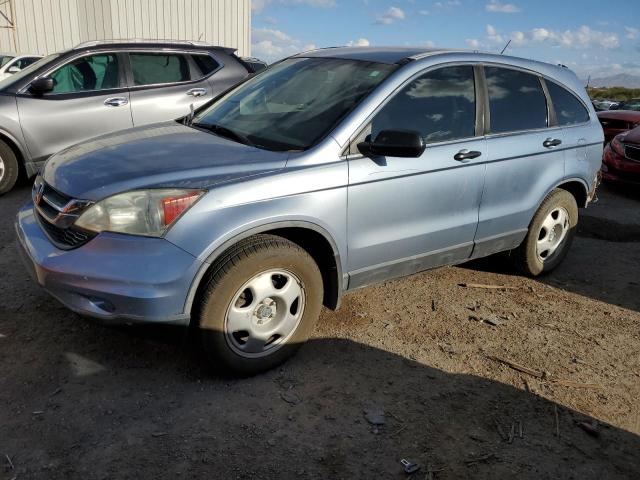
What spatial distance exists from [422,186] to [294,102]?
100cm

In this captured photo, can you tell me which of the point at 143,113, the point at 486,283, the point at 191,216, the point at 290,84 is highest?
the point at 290,84

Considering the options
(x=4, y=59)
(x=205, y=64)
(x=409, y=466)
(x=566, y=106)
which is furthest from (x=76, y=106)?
(x=4, y=59)

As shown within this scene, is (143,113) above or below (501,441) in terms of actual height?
above

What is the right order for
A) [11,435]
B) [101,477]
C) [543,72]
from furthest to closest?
[543,72]
[11,435]
[101,477]

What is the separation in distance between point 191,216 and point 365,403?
135cm

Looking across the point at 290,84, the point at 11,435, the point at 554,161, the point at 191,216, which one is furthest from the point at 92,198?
the point at 554,161

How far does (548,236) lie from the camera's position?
4750 millimetres

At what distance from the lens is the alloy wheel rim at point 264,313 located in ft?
9.62

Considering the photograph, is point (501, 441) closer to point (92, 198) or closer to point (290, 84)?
point (92, 198)

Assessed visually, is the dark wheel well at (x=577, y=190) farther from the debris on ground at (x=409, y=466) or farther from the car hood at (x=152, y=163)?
the debris on ground at (x=409, y=466)

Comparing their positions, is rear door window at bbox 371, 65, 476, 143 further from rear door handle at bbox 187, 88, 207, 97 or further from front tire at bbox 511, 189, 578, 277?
rear door handle at bbox 187, 88, 207, 97

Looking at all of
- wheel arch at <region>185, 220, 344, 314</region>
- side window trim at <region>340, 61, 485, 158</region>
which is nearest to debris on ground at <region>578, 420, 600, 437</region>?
wheel arch at <region>185, 220, 344, 314</region>

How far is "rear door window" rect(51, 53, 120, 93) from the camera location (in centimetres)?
650

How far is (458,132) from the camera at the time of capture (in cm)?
379
